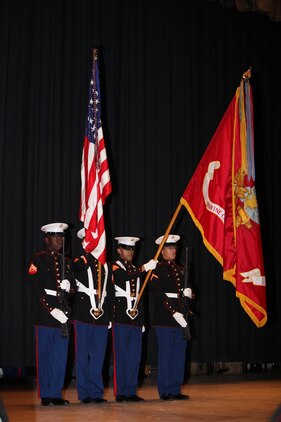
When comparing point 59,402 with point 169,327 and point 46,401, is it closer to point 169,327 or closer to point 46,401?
point 46,401

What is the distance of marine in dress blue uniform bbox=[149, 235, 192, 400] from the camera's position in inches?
278

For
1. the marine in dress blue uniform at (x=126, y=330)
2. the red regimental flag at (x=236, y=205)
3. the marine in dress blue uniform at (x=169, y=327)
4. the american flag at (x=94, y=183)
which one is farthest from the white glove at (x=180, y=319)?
the american flag at (x=94, y=183)

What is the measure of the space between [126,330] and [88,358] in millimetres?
457

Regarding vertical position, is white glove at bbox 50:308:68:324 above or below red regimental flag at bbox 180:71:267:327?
below

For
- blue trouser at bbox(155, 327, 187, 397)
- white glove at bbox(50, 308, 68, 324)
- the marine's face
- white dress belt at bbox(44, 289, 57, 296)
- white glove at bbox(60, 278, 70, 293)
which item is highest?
the marine's face

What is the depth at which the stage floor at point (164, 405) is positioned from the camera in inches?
234

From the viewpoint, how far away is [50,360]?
6613 mm

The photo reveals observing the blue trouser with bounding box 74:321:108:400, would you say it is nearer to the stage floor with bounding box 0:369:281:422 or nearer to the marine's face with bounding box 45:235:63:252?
the stage floor with bounding box 0:369:281:422

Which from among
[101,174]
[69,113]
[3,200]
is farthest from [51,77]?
[101,174]

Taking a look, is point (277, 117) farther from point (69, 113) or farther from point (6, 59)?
point (6, 59)

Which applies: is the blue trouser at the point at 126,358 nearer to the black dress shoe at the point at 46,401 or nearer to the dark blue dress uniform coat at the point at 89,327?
the dark blue dress uniform coat at the point at 89,327

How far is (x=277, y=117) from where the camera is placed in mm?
11336

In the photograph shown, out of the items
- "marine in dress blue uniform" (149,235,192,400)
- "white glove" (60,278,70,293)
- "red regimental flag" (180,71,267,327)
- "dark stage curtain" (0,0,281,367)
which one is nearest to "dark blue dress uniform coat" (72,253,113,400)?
"white glove" (60,278,70,293)

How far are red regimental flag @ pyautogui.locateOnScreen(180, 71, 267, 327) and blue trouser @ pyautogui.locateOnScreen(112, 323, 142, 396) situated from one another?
1194 millimetres
